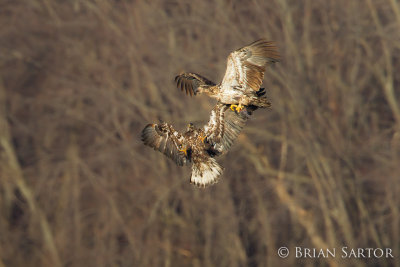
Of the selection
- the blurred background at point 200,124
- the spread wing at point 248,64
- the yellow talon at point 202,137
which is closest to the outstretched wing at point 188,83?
the spread wing at point 248,64

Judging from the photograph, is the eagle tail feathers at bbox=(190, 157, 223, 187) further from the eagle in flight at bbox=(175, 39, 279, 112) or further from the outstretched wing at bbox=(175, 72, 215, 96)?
the outstretched wing at bbox=(175, 72, 215, 96)

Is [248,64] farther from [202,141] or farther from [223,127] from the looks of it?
[202,141]

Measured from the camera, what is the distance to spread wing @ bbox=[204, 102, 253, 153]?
587cm

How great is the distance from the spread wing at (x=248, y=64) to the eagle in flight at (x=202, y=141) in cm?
22

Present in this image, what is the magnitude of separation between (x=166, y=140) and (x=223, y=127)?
0.50 m

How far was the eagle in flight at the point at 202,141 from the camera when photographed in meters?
5.87

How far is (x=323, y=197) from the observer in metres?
14.0

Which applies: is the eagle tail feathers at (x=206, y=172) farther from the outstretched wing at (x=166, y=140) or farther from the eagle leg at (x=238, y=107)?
the eagle leg at (x=238, y=107)

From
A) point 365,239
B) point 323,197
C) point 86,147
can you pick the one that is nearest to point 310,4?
point 323,197

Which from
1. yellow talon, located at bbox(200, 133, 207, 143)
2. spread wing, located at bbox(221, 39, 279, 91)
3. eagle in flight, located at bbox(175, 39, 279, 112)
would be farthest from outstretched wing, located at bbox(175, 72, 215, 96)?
yellow talon, located at bbox(200, 133, 207, 143)

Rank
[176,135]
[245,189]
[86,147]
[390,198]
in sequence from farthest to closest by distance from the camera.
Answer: [86,147] → [245,189] → [390,198] → [176,135]

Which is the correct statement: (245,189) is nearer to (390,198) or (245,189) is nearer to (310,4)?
(390,198)

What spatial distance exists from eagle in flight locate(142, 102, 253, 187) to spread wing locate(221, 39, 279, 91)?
0.22 metres

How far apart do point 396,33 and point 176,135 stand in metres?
8.89
